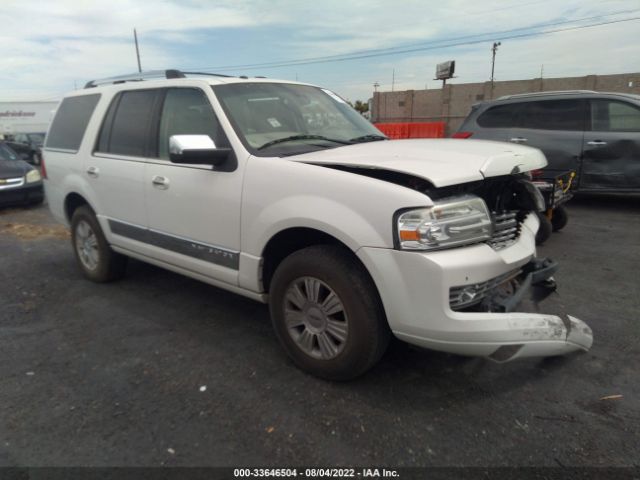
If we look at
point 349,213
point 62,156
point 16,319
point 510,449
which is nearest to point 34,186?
point 62,156

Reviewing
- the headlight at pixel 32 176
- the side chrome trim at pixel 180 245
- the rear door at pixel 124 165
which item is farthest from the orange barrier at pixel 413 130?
the side chrome trim at pixel 180 245

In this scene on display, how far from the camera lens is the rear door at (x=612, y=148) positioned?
287 inches

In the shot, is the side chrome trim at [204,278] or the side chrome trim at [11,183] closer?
the side chrome trim at [204,278]

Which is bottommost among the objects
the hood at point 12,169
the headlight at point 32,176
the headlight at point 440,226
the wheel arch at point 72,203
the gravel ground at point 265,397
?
the gravel ground at point 265,397

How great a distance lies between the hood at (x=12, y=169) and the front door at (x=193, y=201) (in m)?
7.75

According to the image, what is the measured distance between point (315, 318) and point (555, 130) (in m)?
6.75

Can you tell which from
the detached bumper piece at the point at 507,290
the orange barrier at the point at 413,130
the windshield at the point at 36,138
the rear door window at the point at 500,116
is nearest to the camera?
the detached bumper piece at the point at 507,290

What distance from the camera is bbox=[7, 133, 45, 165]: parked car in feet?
70.3

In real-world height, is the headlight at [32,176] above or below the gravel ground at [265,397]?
above

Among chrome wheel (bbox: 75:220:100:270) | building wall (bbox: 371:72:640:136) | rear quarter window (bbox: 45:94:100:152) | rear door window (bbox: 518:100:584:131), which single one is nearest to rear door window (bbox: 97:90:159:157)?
rear quarter window (bbox: 45:94:100:152)

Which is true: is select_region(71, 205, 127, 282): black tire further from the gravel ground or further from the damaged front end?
the damaged front end

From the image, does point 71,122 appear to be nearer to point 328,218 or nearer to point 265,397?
point 328,218

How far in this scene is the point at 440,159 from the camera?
8.86 ft

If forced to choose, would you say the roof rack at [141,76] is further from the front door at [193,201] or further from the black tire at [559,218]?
the black tire at [559,218]
